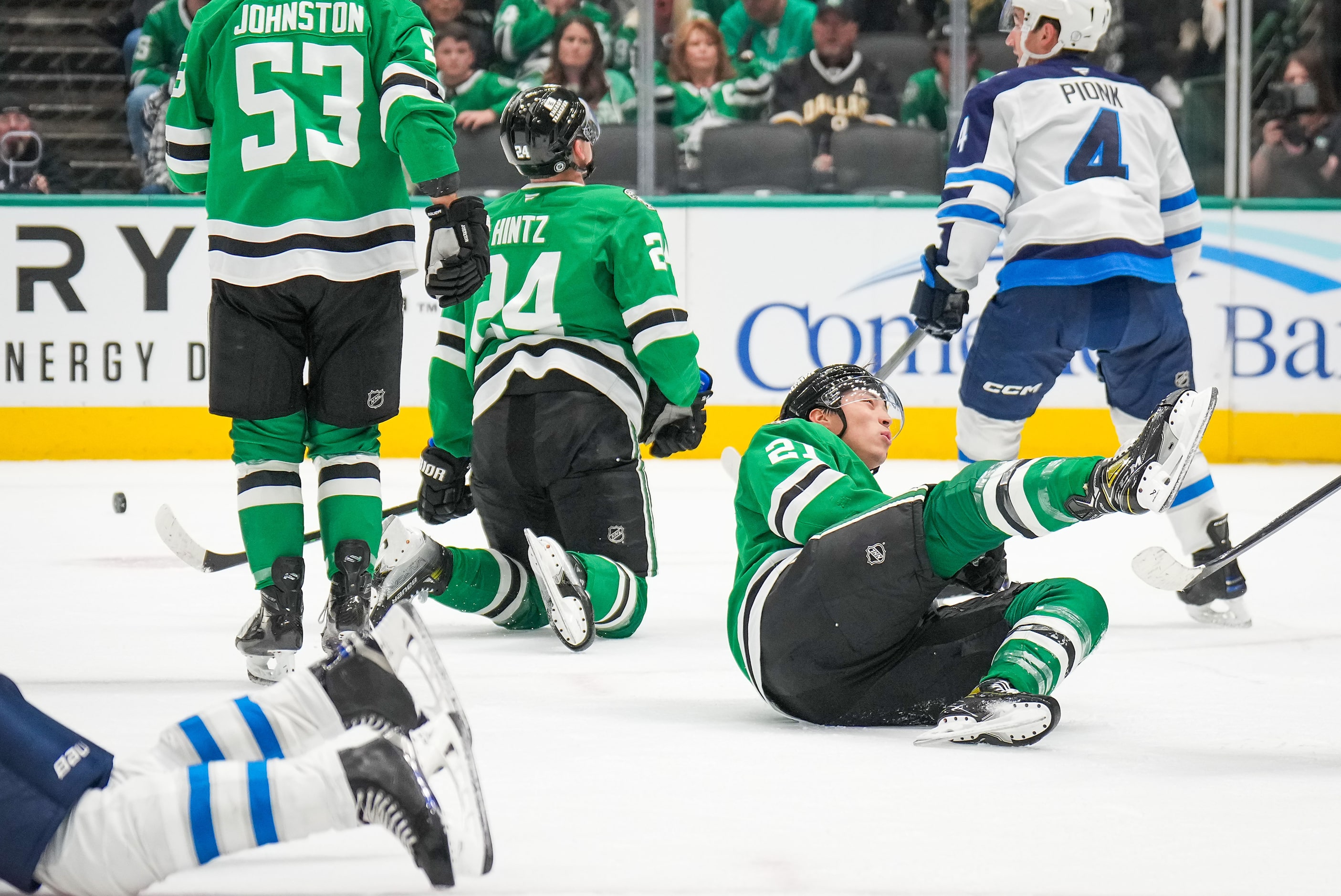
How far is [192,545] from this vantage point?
12.6 ft

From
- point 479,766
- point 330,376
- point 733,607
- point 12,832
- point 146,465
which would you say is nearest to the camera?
point 12,832

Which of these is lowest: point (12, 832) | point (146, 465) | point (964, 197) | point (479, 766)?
point (146, 465)

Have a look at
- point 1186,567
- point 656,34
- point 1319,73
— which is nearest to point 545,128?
point 1186,567

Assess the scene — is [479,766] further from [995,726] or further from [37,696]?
[37,696]

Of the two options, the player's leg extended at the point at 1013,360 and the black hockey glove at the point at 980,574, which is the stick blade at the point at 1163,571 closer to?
the black hockey glove at the point at 980,574

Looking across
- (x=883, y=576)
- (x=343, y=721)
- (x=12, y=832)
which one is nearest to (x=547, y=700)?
(x=883, y=576)

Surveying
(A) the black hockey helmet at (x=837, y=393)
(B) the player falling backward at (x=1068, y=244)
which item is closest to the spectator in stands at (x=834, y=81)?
(B) the player falling backward at (x=1068, y=244)

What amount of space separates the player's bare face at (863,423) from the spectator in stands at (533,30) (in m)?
4.65

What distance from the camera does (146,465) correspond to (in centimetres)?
670

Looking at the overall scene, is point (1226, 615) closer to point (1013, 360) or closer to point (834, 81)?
point (1013, 360)

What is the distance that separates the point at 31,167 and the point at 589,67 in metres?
2.28

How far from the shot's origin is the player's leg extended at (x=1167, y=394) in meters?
3.70

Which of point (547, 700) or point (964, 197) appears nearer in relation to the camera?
point (547, 700)

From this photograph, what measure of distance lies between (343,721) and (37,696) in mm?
1175
